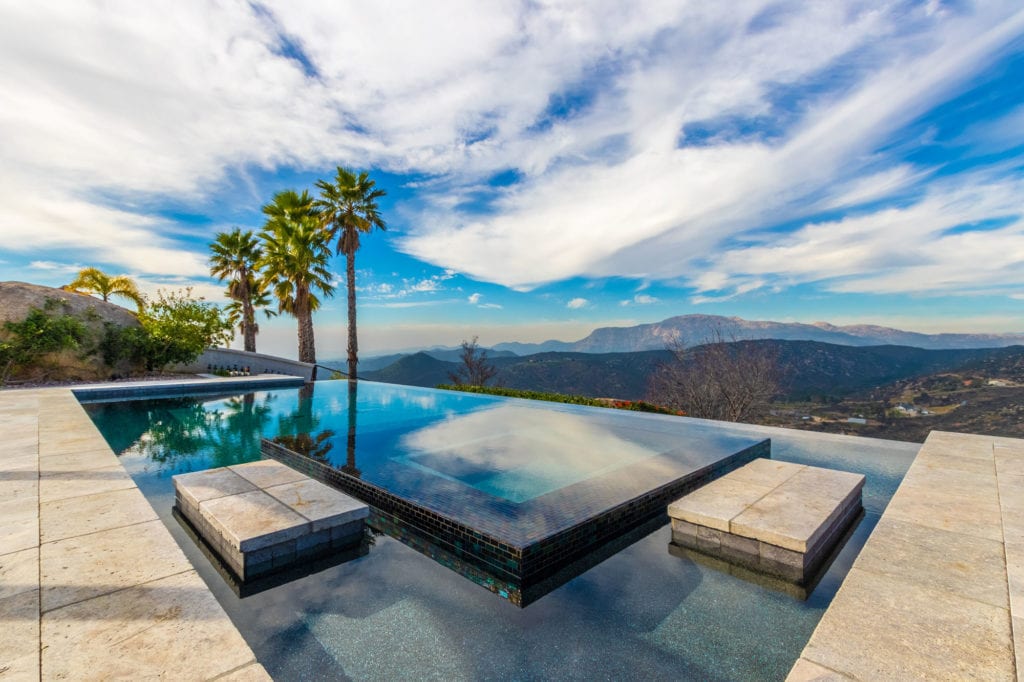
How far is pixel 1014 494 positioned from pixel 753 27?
7.69 meters

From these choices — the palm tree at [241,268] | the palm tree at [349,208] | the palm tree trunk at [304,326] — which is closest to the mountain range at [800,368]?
the palm tree at [241,268]

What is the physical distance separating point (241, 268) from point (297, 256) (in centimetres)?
544

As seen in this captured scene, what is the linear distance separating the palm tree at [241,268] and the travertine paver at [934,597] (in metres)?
21.2

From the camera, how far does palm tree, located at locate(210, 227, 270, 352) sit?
1902 centimetres

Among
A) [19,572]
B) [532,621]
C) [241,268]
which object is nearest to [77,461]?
[19,572]

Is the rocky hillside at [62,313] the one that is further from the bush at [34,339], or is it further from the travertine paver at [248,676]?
the travertine paver at [248,676]

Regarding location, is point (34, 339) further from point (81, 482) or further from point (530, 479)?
point (530, 479)

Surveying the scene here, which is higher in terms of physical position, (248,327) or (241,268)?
(241,268)

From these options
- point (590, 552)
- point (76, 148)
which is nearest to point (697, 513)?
point (590, 552)

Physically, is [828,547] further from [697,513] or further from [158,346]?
[158,346]

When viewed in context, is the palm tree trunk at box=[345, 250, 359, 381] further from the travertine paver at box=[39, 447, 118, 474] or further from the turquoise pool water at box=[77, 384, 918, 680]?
the turquoise pool water at box=[77, 384, 918, 680]

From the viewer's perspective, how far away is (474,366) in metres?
22.5

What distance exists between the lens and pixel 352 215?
52.0 feet

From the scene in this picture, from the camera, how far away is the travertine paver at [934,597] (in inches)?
70.9
